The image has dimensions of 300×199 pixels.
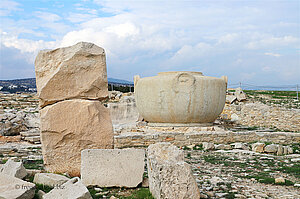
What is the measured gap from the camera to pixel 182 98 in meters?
10.3

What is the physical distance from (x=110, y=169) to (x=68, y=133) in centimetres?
110

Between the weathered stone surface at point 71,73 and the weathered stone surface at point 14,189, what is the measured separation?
5.56 feet

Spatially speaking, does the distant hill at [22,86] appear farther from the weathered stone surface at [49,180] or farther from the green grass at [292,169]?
the weathered stone surface at [49,180]

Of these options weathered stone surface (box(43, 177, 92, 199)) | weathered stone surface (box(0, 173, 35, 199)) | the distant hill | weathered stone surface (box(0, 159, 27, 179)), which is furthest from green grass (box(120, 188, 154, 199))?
the distant hill

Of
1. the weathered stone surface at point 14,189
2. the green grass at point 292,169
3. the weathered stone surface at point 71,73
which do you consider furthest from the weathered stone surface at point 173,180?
the green grass at point 292,169

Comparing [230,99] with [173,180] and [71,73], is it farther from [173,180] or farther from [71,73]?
[173,180]

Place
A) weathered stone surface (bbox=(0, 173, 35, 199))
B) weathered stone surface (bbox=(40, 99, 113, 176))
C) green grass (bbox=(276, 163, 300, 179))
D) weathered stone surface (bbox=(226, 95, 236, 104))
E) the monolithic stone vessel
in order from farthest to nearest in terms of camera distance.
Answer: weathered stone surface (bbox=(226, 95, 236, 104)) → the monolithic stone vessel → green grass (bbox=(276, 163, 300, 179)) → weathered stone surface (bbox=(40, 99, 113, 176)) → weathered stone surface (bbox=(0, 173, 35, 199))

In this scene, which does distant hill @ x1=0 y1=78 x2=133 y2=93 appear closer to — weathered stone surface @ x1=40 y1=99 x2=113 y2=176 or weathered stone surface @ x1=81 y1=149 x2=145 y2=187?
weathered stone surface @ x1=40 y1=99 x2=113 y2=176

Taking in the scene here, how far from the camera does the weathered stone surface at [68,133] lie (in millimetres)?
5051

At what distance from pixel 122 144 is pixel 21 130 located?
16.0 ft

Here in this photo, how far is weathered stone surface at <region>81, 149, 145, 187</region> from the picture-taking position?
4.39m

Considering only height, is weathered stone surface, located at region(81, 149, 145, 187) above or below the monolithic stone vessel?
below

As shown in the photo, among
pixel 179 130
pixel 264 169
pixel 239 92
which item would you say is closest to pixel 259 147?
pixel 264 169

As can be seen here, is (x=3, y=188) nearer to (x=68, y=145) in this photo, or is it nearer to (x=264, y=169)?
(x=68, y=145)
